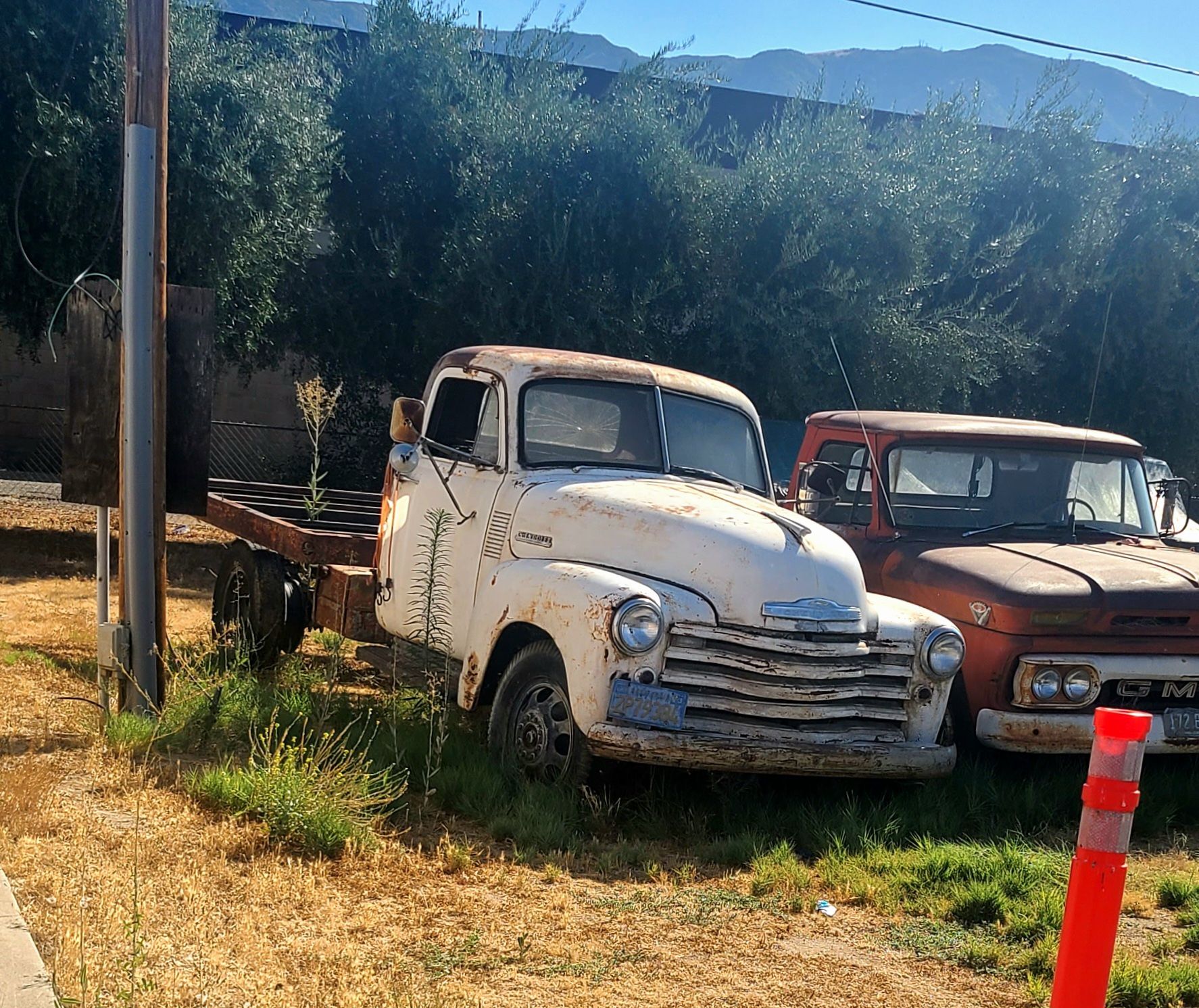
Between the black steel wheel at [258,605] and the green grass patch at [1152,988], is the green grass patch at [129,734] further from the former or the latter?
the green grass patch at [1152,988]

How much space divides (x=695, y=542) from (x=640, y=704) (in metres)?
0.80

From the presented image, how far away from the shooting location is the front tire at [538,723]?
559cm

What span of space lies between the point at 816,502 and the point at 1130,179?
14.8m

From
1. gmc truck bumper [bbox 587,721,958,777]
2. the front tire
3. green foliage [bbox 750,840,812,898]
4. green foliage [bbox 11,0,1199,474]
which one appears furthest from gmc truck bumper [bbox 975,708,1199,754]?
green foliage [bbox 11,0,1199,474]

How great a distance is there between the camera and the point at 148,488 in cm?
640

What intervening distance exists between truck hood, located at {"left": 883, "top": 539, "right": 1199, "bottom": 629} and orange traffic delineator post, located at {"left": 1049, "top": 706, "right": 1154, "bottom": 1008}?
3.19 metres

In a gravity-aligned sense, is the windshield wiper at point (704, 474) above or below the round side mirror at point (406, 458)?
above

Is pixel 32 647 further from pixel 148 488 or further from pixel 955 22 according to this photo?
pixel 955 22

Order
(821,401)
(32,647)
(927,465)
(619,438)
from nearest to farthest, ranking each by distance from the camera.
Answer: (619,438) < (927,465) < (32,647) < (821,401)

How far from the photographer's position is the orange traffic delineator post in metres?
3.26

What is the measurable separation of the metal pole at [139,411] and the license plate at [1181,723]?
4.99m

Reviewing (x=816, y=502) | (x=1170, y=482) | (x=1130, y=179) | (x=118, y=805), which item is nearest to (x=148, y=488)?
(x=118, y=805)

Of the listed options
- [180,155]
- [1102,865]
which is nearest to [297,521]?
[180,155]

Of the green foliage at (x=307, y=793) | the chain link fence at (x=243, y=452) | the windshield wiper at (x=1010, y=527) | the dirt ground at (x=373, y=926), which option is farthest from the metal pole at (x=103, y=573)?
the chain link fence at (x=243, y=452)
